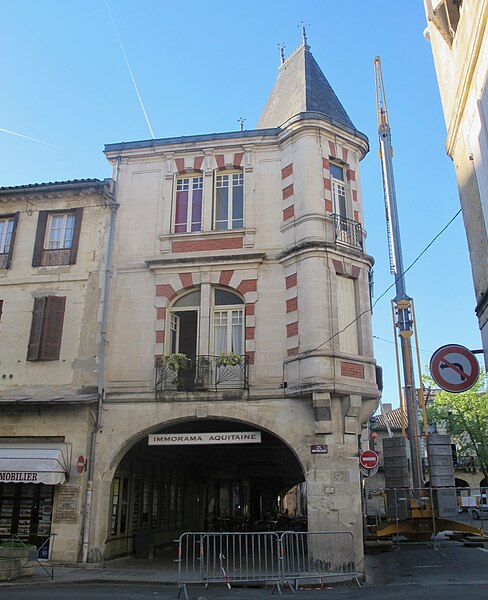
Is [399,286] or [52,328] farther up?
[399,286]

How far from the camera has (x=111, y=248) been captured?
1747cm

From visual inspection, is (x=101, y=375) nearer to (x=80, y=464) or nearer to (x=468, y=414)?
(x=80, y=464)

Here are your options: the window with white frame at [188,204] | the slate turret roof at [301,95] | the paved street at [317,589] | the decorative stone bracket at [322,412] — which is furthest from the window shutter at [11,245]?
the decorative stone bracket at [322,412]

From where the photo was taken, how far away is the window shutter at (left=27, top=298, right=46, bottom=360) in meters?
16.6

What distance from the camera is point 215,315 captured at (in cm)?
1650

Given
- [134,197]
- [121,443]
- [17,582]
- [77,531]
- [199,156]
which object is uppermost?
[199,156]

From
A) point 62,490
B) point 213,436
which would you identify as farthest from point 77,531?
point 213,436

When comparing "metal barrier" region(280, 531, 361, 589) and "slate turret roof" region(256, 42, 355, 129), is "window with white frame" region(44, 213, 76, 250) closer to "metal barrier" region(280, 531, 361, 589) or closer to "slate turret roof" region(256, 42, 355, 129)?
"slate turret roof" region(256, 42, 355, 129)

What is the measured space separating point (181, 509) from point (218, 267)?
35.1ft

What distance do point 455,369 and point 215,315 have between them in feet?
27.5

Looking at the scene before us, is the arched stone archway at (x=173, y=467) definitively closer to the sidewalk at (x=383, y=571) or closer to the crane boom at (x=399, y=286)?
the sidewalk at (x=383, y=571)

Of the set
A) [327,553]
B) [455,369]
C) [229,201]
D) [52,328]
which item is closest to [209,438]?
[327,553]

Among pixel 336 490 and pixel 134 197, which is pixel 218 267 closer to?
pixel 134 197

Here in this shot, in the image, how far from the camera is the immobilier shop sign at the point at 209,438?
49.1 ft
